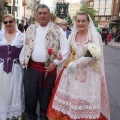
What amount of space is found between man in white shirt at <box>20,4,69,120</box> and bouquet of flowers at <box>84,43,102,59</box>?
14.5 inches

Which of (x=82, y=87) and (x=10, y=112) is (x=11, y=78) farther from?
(x=82, y=87)

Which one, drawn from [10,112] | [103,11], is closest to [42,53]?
[10,112]

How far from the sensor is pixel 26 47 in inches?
138

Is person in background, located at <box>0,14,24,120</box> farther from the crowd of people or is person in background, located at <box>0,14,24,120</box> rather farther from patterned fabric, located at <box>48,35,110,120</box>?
patterned fabric, located at <box>48,35,110,120</box>

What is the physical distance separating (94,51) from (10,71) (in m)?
1.29

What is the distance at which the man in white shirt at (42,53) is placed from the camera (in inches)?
135

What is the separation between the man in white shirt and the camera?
3.44 metres

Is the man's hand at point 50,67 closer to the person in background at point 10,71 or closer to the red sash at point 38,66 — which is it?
the red sash at point 38,66

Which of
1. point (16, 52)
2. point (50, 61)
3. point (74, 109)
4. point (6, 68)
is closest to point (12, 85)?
point (6, 68)

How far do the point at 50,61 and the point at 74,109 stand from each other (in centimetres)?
73

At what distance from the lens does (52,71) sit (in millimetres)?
3578

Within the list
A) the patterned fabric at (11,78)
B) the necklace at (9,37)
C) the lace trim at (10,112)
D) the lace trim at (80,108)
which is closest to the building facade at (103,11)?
the necklace at (9,37)

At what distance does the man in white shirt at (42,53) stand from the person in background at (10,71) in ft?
0.42

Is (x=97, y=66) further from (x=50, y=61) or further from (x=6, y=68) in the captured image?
(x=6, y=68)
